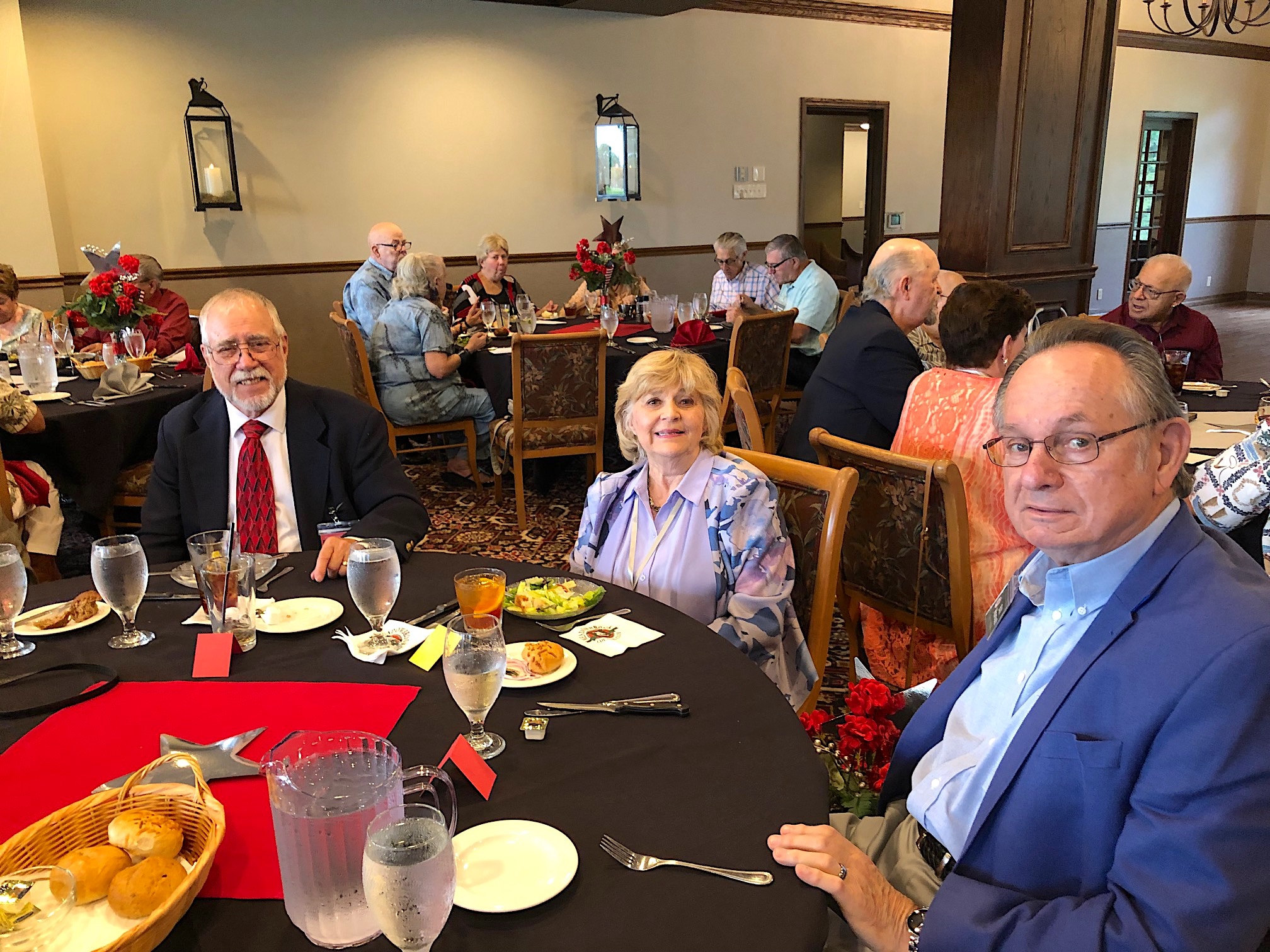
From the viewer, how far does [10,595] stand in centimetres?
146

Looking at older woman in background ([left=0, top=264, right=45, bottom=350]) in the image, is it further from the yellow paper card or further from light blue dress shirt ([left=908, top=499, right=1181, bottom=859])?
light blue dress shirt ([left=908, top=499, right=1181, bottom=859])

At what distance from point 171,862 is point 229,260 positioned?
6885 millimetres

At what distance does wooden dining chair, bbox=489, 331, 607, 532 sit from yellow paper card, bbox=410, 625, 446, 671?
2963 mm

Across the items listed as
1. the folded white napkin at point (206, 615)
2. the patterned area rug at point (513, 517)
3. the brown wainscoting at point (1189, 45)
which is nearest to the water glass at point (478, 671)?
the folded white napkin at point (206, 615)

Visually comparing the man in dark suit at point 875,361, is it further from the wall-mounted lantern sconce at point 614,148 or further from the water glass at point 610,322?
the wall-mounted lantern sconce at point 614,148

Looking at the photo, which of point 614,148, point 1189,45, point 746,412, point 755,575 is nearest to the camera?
point 755,575

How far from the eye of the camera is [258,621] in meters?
1.61

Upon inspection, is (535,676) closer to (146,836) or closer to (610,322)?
(146,836)

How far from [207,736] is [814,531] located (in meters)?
1.28

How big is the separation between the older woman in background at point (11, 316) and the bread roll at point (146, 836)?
15.0 feet

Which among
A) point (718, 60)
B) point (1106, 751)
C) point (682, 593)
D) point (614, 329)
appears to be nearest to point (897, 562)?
point (682, 593)

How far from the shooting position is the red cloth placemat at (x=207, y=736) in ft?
3.30

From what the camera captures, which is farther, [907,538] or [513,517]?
[513,517]

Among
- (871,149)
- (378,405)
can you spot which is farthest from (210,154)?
(871,149)
